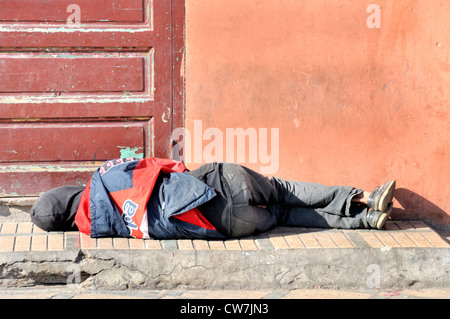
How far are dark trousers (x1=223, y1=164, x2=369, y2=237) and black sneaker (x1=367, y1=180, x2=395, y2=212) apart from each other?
11 cm

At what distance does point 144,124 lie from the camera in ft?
15.4

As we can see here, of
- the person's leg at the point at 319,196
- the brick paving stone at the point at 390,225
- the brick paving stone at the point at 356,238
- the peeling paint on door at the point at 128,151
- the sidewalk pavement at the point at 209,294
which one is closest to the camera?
the sidewalk pavement at the point at 209,294

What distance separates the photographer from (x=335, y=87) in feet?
15.3

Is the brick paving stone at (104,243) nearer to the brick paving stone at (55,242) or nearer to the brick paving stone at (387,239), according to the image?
the brick paving stone at (55,242)

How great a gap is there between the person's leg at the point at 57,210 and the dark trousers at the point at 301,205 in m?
1.00

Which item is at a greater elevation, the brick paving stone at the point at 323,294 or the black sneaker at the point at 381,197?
the black sneaker at the point at 381,197

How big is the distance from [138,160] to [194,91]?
2.28 feet

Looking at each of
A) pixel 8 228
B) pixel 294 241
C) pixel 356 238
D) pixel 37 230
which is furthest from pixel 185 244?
pixel 8 228

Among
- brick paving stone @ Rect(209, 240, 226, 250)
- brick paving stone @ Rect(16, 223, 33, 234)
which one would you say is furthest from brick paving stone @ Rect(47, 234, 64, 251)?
brick paving stone @ Rect(209, 240, 226, 250)

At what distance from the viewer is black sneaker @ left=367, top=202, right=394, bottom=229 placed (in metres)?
4.32

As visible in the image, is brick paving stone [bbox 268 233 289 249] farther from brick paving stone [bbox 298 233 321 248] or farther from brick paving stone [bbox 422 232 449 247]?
brick paving stone [bbox 422 232 449 247]

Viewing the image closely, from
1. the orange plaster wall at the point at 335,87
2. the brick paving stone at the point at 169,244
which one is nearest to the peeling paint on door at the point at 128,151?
the orange plaster wall at the point at 335,87

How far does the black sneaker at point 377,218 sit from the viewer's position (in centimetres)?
432

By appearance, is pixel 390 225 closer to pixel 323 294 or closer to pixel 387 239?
pixel 387 239
